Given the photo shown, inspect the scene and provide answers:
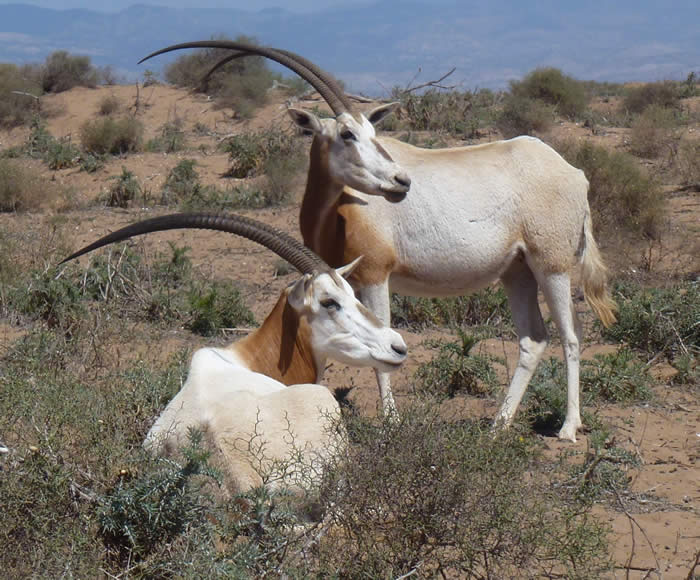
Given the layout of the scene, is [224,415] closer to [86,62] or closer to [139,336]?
[139,336]

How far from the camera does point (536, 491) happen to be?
3.75 m

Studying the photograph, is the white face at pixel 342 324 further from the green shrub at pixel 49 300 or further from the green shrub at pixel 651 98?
the green shrub at pixel 651 98

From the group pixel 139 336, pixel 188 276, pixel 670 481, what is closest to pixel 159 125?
pixel 188 276

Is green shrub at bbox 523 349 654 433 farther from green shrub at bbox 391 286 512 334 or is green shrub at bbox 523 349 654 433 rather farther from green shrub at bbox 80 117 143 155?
green shrub at bbox 80 117 143 155

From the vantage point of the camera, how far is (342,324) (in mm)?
4812

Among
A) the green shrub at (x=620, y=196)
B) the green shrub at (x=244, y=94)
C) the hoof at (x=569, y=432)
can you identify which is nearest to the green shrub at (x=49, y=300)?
the hoof at (x=569, y=432)

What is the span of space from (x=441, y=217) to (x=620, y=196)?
6003 millimetres

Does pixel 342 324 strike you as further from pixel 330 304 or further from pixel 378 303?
pixel 378 303

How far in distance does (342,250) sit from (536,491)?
243 centimetres

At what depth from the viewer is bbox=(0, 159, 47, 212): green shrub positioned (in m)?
12.3

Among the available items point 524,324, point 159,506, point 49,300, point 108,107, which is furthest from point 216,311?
point 108,107

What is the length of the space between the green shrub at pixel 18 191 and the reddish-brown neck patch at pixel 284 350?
840 centimetres

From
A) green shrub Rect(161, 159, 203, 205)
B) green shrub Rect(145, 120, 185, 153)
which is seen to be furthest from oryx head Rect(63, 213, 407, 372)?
green shrub Rect(145, 120, 185, 153)

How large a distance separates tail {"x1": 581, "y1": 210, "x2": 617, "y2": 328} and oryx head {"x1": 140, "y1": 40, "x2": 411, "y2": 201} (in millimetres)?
1357
